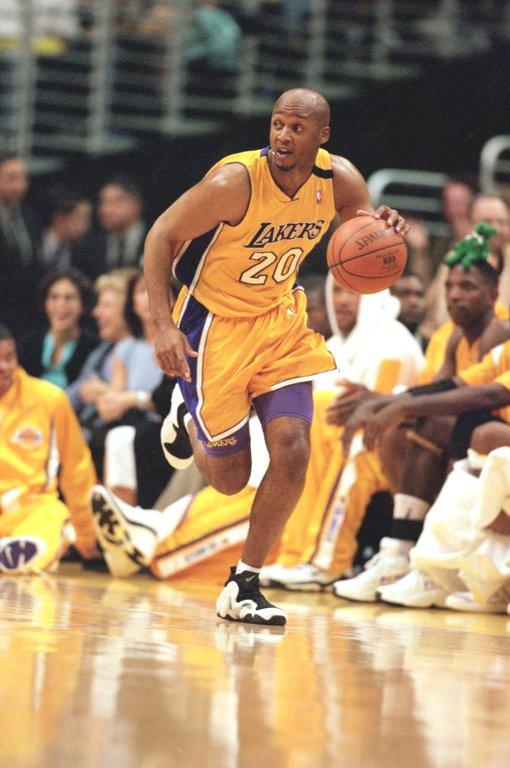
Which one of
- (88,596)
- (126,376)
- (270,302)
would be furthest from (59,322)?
(270,302)

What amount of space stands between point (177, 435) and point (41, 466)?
1.97 meters

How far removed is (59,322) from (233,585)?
174 inches

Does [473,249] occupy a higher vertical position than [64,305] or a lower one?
higher

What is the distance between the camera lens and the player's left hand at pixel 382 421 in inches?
251

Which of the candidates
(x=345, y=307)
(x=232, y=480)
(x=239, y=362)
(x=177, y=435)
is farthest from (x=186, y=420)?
(x=345, y=307)

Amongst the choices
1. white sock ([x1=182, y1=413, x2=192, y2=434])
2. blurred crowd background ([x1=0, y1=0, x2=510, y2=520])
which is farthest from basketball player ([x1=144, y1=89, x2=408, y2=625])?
blurred crowd background ([x1=0, y1=0, x2=510, y2=520])

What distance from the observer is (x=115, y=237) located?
10.8 m

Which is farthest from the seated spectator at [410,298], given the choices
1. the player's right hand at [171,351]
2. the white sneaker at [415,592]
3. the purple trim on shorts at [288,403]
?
the player's right hand at [171,351]

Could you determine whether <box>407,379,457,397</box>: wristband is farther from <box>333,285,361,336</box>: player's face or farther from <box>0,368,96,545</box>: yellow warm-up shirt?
<box>0,368,96,545</box>: yellow warm-up shirt

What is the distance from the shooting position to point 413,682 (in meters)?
3.69

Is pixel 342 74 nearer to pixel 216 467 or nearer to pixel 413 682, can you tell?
pixel 216 467

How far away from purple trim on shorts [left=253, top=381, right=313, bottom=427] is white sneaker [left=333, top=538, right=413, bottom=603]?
1490 mm

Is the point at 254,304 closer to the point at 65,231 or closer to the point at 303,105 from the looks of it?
the point at 303,105

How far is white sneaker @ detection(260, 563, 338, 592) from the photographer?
22.3ft
